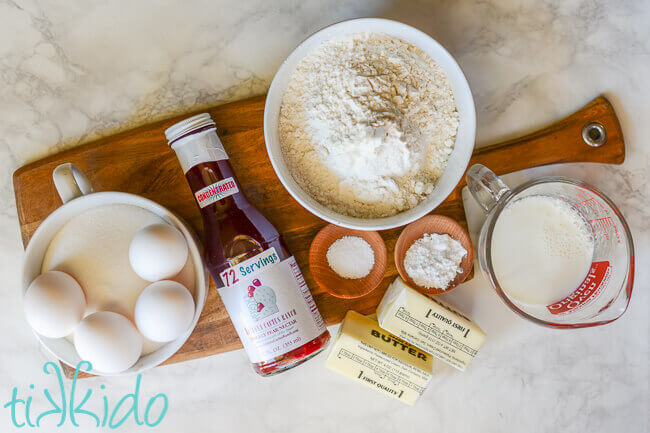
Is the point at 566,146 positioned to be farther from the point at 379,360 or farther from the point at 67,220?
the point at 67,220

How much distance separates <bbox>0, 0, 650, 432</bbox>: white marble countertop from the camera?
2.90ft

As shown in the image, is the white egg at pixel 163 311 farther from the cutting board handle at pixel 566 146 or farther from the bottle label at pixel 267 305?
the cutting board handle at pixel 566 146

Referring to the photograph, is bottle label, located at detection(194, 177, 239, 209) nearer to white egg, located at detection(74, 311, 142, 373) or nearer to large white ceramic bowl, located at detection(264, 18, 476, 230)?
large white ceramic bowl, located at detection(264, 18, 476, 230)

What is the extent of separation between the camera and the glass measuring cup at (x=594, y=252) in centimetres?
76

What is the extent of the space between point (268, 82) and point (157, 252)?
0.41 meters

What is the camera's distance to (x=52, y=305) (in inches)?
27.5

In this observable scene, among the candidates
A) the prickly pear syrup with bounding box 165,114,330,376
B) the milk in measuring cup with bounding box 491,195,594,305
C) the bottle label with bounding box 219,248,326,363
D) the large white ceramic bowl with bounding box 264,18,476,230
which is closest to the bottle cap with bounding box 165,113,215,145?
the prickly pear syrup with bounding box 165,114,330,376

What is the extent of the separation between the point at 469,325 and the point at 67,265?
0.74 meters

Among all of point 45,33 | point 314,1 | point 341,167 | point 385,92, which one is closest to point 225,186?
point 341,167

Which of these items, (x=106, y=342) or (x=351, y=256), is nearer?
(x=106, y=342)

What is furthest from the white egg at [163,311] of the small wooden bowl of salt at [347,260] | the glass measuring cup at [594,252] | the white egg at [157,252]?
the glass measuring cup at [594,252]

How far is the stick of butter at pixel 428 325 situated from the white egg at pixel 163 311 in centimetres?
35

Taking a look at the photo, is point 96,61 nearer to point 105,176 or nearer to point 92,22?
point 92,22

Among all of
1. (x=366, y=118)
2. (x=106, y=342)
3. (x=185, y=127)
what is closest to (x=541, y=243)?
(x=366, y=118)
